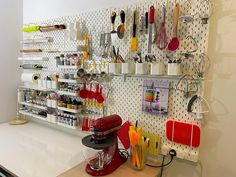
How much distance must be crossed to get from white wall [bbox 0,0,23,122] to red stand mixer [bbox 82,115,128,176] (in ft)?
5.03

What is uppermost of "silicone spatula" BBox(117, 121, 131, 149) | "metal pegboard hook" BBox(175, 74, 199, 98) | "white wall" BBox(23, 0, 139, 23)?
"white wall" BBox(23, 0, 139, 23)

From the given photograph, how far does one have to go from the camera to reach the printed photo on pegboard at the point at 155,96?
1.27 metres

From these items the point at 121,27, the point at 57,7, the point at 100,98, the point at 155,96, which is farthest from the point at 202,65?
the point at 57,7

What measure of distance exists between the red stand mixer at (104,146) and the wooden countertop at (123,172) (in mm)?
29

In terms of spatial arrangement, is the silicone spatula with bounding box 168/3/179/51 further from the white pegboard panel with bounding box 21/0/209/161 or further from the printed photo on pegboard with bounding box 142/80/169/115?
the printed photo on pegboard with bounding box 142/80/169/115

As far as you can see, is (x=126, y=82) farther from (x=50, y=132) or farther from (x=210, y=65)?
(x=50, y=132)

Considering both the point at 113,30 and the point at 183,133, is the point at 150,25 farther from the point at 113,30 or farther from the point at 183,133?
the point at 183,133

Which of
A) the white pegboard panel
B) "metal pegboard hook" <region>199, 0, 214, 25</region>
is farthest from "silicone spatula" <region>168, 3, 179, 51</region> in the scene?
"metal pegboard hook" <region>199, 0, 214, 25</region>

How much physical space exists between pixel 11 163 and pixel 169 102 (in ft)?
3.87

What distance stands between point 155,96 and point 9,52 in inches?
74.2

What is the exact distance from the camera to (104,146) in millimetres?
1085

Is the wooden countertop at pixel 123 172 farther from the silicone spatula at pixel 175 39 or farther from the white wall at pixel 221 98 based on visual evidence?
the silicone spatula at pixel 175 39

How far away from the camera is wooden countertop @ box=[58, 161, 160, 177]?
1137 mm

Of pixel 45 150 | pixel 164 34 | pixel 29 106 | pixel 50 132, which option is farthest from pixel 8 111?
pixel 164 34
